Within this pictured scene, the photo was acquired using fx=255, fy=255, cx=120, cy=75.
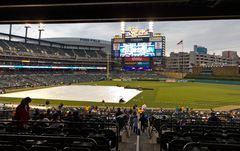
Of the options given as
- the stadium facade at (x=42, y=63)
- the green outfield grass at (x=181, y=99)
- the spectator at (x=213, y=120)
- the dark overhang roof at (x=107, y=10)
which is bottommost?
the green outfield grass at (x=181, y=99)

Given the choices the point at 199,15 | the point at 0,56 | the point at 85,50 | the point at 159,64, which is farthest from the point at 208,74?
the point at 199,15

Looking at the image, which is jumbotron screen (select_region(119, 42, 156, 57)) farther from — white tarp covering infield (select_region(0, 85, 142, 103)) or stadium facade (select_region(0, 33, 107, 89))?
white tarp covering infield (select_region(0, 85, 142, 103))

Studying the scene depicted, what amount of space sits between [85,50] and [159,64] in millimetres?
50946

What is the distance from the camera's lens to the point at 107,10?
10703 mm

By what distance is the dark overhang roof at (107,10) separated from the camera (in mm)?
9664

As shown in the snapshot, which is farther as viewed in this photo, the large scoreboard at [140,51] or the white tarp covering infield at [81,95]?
the large scoreboard at [140,51]

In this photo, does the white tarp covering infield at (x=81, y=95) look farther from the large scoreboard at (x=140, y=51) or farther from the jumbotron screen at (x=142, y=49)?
the large scoreboard at (x=140, y=51)

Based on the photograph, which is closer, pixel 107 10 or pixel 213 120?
pixel 107 10

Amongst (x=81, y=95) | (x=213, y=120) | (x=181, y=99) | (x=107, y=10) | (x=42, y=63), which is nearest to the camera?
(x=107, y=10)

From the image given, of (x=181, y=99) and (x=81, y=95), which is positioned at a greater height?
(x=81, y=95)

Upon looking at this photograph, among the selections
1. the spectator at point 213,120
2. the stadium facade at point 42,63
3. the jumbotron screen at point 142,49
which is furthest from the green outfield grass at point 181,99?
the jumbotron screen at point 142,49

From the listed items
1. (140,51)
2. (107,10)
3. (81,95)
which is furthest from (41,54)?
(107,10)

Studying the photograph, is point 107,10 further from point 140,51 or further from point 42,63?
point 42,63

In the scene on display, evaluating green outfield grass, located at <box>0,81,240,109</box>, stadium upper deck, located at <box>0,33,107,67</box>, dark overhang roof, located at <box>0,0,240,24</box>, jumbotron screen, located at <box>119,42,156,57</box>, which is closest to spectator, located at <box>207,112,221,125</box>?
dark overhang roof, located at <box>0,0,240,24</box>
